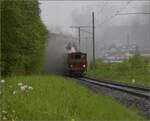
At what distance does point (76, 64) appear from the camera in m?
57.8

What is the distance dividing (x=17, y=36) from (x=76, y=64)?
21.8 m

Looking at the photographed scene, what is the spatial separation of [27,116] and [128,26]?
419 ft

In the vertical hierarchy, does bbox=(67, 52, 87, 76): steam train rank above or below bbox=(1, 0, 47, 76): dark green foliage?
below

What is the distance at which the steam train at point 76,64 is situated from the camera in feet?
189

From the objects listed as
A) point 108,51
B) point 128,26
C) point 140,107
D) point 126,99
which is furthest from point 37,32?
point 108,51

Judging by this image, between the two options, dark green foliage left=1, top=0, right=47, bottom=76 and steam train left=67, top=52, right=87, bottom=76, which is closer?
dark green foliage left=1, top=0, right=47, bottom=76

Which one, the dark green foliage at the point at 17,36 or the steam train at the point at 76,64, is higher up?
the dark green foliage at the point at 17,36

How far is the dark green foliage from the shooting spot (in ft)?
117

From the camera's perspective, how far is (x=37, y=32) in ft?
137

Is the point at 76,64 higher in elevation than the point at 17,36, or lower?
lower

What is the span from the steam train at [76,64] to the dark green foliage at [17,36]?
16481 mm

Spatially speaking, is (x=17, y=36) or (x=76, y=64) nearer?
(x=17, y=36)

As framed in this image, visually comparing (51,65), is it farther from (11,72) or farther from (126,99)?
(126,99)

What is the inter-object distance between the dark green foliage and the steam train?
16.5m
